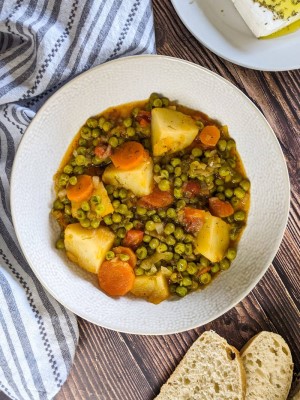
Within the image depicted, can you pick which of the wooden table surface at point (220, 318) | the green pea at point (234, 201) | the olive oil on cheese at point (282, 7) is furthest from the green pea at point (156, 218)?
the olive oil on cheese at point (282, 7)

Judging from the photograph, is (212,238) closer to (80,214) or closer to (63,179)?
(80,214)

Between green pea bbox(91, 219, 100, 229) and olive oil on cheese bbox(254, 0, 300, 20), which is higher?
olive oil on cheese bbox(254, 0, 300, 20)

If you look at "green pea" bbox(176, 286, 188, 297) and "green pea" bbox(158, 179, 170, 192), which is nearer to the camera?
"green pea" bbox(158, 179, 170, 192)

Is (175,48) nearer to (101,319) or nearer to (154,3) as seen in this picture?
(154,3)

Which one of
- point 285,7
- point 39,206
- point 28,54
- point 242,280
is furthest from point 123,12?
point 242,280

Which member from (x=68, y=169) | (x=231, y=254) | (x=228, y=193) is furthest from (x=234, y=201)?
(x=68, y=169)

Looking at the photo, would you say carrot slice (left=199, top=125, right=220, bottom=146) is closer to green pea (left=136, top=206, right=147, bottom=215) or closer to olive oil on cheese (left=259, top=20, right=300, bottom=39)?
green pea (left=136, top=206, right=147, bottom=215)

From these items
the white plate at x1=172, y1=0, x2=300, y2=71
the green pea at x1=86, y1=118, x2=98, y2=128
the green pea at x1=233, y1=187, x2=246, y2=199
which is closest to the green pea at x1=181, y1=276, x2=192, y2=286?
the green pea at x1=233, y1=187, x2=246, y2=199

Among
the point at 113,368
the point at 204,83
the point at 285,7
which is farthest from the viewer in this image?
Result: the point at 113,368
